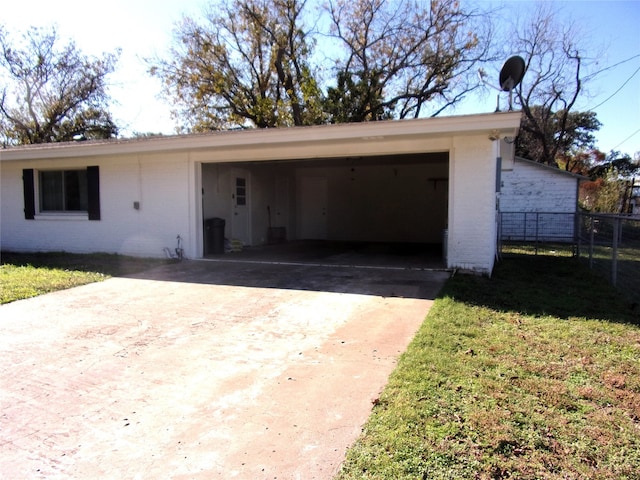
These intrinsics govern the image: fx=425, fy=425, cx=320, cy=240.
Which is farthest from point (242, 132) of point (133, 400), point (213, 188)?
point (133, 400)

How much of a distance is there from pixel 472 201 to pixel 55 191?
10.7m

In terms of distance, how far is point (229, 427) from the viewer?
2721mm

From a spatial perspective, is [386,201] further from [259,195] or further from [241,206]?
[241,206]

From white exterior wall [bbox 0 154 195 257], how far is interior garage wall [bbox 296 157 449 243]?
21.9ft

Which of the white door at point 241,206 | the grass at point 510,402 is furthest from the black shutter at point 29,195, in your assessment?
the grass at point 510,402

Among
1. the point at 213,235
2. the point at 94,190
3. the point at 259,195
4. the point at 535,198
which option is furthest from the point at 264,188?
the point at 535,198

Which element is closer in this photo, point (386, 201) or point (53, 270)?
point (53, 270)

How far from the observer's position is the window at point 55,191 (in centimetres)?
1119

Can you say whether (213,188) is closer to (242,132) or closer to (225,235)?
(225,235)

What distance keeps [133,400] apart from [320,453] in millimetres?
1529

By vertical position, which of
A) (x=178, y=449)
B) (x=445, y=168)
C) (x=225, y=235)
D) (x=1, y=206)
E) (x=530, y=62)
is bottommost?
(x=178, y=449)

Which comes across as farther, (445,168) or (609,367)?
(445,168)

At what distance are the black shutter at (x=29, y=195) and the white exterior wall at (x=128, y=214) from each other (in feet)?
0.49

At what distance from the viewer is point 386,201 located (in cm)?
1545
